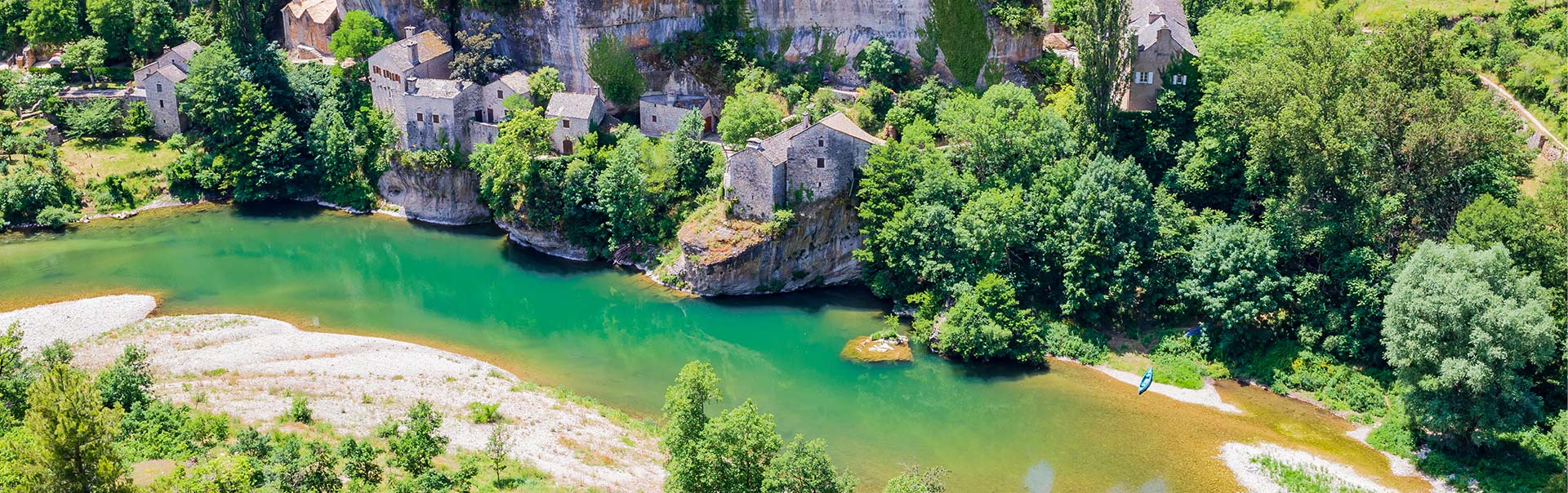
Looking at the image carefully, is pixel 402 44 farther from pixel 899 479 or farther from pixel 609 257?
pixel 899 479

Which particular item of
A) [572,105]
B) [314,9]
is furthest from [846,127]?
[314,9]

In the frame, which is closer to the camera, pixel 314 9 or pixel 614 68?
pixel 614 68

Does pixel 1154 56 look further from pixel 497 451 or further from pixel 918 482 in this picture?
pixel 497 451

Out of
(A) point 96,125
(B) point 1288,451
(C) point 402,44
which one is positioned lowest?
(B) point 1288,451

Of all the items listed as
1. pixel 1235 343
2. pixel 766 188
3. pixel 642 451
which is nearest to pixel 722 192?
pixel 766 188

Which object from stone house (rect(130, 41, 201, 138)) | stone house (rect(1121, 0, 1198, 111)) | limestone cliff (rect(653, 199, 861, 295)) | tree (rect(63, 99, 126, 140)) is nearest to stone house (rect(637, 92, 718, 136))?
limestone cliff (rect(653, 199, 861, 295))

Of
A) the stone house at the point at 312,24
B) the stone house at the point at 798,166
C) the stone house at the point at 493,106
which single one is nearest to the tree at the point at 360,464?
the stone house at the point at 798,166
